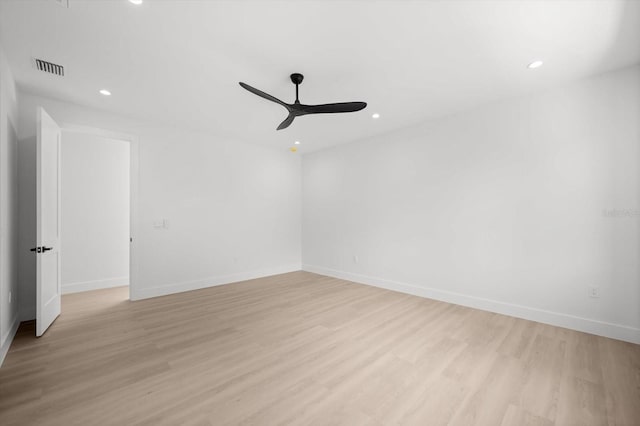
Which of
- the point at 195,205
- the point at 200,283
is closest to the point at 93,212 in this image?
the point at 195,205

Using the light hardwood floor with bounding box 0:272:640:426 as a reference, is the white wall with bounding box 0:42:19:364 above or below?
above

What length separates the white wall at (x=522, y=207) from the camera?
2754 mm

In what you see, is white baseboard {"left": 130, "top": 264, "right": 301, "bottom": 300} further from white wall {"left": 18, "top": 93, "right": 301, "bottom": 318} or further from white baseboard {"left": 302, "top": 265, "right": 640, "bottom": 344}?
white baseboard {"left": 302, "top": 265, "right": 640, "bottom": 344}

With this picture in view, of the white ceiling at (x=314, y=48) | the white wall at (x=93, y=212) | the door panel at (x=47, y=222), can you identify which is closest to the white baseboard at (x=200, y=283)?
the door panel at (x=47, y=222)

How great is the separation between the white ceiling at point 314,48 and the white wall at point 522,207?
48 centimetres

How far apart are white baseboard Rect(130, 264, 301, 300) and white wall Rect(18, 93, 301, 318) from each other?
15mm

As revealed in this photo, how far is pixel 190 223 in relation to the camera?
4.70 m

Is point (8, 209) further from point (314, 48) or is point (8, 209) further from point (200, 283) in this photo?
point (314, 48)

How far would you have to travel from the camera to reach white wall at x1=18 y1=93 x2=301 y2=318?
11.3 feet

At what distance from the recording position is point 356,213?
17.5 ft

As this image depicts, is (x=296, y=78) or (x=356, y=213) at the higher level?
(x=296, y=78)

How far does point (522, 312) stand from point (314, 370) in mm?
2893

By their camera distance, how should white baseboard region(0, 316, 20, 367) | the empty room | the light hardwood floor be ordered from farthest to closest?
white baseboard region(0, 316, 20, 367), the empty room, the light hardwood floor

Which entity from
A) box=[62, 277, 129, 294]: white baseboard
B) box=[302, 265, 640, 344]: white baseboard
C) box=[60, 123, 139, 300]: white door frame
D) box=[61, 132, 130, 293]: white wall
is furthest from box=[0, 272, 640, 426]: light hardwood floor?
box=[61, 132, 130, 293]: white wall
